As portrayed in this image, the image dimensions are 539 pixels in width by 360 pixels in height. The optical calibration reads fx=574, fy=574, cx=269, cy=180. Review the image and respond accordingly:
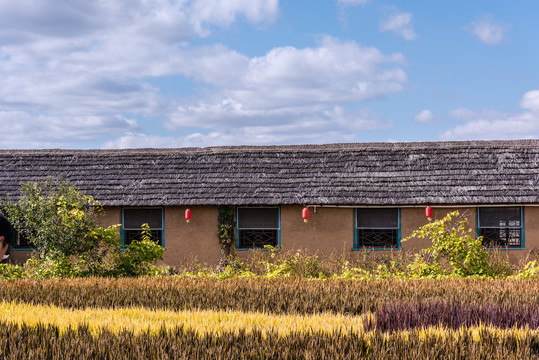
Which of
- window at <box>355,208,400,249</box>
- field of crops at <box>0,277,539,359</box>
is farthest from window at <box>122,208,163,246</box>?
field of crops at <box>0,277,539,359</box>

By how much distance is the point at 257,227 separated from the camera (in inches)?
741

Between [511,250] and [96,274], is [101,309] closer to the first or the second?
[96,274]

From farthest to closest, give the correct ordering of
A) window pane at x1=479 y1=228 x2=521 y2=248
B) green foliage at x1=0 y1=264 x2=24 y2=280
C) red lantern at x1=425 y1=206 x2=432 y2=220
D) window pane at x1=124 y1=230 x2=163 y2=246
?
window pane at x1=124 y1=230 x2=163 y2=246 < window pane at x1=479 y1=228 x2=521 y2=248 < red lantern at x1=425 y1=206 x2=432 y2=220 < green foliage at x1=0 y1=264 x2=24 y2=280

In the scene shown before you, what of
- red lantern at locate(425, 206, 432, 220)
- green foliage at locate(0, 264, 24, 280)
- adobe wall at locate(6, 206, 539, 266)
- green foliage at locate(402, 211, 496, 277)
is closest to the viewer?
green foliage at locate(0, 264, 24, 280)

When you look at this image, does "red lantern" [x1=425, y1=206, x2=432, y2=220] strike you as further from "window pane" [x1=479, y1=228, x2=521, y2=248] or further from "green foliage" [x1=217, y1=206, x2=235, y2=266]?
"green foliage" [x1=217, y1=206, x2=235, y2=266]

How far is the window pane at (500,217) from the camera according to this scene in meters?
18.7

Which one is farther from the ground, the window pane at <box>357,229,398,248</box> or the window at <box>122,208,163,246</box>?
the window at <box>122,208,163,246</box>

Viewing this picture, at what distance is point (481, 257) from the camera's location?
13703 mm

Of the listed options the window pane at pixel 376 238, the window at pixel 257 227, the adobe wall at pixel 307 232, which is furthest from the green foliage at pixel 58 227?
the window pane at pixel 376 238

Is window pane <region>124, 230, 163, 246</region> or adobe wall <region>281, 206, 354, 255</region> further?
window pane <region>124, 230, 163, 246</region>

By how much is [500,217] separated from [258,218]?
7891 millimetres

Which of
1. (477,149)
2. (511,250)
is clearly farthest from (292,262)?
(477,149)

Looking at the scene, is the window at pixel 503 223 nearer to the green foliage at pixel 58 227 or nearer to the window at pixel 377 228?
the window at pixel 377 228

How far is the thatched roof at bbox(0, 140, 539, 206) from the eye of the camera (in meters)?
18.4
